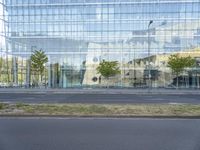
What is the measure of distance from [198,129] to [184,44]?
53356 millimetres

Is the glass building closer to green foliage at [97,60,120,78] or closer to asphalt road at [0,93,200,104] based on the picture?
green foliage at [97,60,120,78]

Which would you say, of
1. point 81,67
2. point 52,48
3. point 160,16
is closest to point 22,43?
point 52,48

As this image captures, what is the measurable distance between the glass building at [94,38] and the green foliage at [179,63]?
3650mm

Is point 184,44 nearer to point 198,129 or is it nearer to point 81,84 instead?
point 81,84

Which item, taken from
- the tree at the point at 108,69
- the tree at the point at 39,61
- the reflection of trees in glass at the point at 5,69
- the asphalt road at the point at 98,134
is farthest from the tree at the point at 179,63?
the asphalt road at the point at 98,134

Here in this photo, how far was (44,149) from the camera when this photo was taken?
8.67 meters

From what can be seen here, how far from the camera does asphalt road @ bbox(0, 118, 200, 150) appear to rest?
910 cm

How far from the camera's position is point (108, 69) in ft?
191

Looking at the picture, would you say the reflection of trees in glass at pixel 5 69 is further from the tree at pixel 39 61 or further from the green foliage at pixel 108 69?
the green foliage at pixel 108 69

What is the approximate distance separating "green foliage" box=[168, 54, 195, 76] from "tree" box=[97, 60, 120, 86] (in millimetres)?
8968

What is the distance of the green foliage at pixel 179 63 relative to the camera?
56519mm

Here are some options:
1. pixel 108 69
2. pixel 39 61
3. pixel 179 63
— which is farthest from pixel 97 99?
pixel 39 61

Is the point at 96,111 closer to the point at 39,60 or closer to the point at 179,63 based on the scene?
the point at 179,63

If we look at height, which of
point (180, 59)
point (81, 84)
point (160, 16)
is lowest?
point (81, 84)
